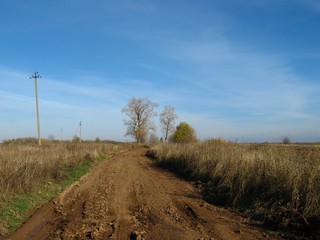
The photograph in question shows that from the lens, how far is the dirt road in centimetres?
688

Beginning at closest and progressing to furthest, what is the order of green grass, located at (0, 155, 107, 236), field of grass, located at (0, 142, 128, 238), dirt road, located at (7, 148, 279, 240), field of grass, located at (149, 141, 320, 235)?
dirt road, located at (7, 148, 279, 240) < field of grass, located at (149, 141, 320, 235) < green grass, located at (0, 155, 107, 236) < field of grass, located at (0, 142, 128, 238)

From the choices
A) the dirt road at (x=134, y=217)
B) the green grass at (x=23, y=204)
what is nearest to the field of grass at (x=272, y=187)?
the dirt road at (x=134, y=217)

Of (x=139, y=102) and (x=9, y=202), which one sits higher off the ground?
(x=139, y=102)

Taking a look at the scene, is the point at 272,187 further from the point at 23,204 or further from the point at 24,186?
the point at 24,186

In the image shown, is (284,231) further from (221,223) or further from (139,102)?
(139,102)

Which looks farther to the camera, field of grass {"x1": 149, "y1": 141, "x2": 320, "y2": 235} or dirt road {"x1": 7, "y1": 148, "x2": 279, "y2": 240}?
field of grass {"x1": 149, "y1": 141, "x2": 320, "y2": 235}

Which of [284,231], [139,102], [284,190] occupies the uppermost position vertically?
[139,102]

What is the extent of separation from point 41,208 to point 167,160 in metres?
14.0

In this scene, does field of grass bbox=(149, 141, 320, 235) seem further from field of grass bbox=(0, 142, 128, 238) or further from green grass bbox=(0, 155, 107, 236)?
field of grass bbox=(0, 142, 128, 238)

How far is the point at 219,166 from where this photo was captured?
13523 mm

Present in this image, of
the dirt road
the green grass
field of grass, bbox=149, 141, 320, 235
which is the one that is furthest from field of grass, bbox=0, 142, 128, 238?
field of grass, bbox=149, 141, 320, 235

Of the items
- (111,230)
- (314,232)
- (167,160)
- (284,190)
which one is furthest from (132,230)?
Answer: (167,160)

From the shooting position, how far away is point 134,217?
27.1 ft

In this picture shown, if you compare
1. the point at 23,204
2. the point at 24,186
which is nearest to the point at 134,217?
the point at 23,204
